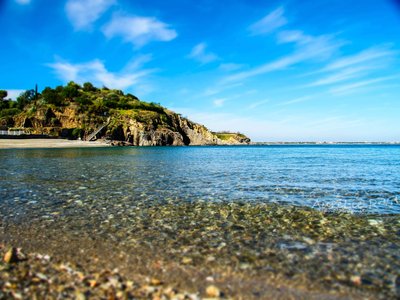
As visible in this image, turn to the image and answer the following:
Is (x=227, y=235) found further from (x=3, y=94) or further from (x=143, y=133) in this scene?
(x=3, y=94)

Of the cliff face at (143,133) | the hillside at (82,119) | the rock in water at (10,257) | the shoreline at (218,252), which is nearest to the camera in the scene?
the shoreline at (218,252)

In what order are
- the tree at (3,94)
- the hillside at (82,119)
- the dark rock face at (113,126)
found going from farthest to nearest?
the tree at (3,94) → the hillside at (82,119) → the dark rock face at (113,126)

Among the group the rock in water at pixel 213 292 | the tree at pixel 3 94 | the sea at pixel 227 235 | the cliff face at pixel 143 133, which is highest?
the tree at pixel 3 94

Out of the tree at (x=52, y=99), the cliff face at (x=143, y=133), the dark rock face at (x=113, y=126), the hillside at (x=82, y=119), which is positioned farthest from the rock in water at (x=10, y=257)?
the tree at (x=52, y=99)

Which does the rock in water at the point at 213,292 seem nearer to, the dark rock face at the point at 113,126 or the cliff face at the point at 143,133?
the dark rock face at the point at 113,126

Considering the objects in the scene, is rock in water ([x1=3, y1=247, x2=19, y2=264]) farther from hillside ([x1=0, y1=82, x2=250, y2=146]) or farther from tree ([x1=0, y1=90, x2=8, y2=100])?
tree ([x1=0, y1=90, x2=8, y2=100])

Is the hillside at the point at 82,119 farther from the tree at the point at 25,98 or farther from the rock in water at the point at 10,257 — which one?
the rock in water at the point at 10,257

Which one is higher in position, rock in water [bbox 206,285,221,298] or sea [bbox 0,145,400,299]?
rock in water [bbox 206,285,221,298]

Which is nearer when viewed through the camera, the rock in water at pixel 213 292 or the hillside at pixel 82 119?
the rock in water at pixel 213 292

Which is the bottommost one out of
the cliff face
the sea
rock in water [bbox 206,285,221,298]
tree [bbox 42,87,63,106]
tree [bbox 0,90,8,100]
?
the sea

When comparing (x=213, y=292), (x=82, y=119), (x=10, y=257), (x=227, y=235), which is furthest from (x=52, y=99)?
(x=213, y=292)

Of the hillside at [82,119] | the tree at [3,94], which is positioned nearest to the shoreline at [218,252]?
the hillside at [82,119]

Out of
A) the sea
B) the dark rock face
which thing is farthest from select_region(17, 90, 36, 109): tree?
the sea

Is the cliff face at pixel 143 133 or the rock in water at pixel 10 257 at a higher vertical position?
the cliff face at pixel 143 133
